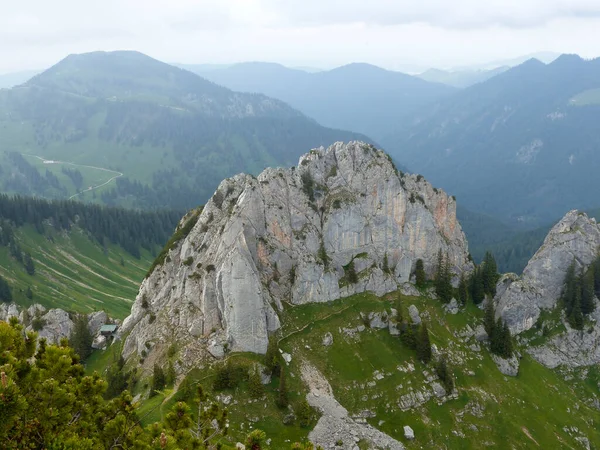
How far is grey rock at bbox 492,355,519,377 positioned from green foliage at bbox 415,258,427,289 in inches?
872

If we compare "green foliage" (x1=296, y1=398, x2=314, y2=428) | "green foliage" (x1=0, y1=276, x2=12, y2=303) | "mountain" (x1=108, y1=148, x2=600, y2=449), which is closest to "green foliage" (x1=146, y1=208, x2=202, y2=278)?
"mountain" (x1=108, y1=148, x2=600, y2=449)

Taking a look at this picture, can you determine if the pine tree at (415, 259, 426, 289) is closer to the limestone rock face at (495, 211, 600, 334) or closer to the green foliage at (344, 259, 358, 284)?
the green foliage at (344, 259, 358, 284)

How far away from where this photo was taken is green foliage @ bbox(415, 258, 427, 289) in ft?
345

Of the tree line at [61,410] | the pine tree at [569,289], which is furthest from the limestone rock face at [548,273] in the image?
the tree line at [61,410]

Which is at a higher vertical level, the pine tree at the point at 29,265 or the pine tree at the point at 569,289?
the pine tree at the point at 569,289

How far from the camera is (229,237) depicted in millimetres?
88250

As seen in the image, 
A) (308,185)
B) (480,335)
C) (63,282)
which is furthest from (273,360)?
(63,282)

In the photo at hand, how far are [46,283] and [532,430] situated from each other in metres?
168

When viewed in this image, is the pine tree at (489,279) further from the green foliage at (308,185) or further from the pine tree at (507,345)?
the green foliage at (308,185)

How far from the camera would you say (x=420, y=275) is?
105 metres

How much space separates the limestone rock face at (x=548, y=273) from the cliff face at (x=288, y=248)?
13431 mm

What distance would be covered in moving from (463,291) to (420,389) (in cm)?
3228

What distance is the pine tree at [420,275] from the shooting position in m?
105

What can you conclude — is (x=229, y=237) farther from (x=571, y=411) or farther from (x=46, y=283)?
(x=46, y=283)
